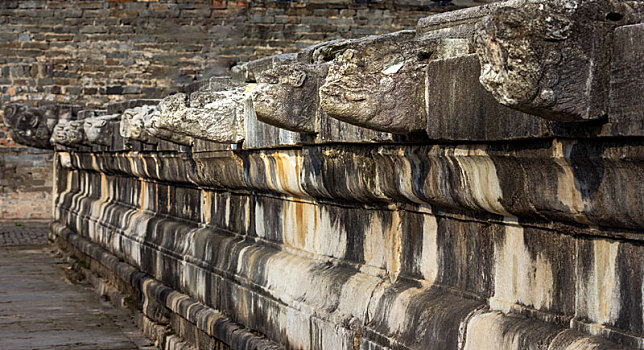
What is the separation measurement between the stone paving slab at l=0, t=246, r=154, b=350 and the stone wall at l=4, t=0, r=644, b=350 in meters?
1.27

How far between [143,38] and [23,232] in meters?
6.78

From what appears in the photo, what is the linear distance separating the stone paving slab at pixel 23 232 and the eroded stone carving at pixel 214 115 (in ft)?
36.6

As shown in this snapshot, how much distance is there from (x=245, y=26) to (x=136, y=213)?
15420mm

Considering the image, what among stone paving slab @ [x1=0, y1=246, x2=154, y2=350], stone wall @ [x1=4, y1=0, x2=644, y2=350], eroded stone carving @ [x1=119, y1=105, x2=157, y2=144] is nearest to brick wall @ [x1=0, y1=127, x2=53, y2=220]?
stone paving slab @ [x1=0, y1=246, x2=154, y2=350]

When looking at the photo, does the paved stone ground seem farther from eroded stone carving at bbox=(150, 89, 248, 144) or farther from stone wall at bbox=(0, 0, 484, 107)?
stone wall at bbox=(0, 0, 484, 107)

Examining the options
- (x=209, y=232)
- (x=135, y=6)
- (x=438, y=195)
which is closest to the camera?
(x=438, y=195)

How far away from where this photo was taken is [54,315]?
855 centimetres

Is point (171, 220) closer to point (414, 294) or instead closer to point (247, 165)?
point (247, 165)

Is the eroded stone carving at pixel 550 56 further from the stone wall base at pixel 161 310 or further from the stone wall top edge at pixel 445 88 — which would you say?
the stone wall base at pixel 161 310

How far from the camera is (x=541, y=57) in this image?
2420mm

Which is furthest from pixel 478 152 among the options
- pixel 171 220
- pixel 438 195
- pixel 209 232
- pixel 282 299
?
pixel 171 220

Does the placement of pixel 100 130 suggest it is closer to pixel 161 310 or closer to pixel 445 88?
pixel 161 310

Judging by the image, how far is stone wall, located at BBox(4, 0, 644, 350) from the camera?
2461 millimetres

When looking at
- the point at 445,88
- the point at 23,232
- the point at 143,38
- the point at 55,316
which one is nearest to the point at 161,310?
the point at 55,316
